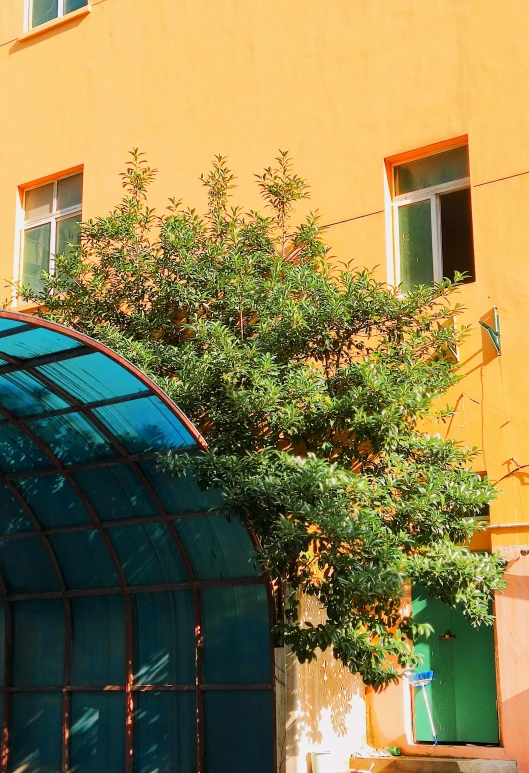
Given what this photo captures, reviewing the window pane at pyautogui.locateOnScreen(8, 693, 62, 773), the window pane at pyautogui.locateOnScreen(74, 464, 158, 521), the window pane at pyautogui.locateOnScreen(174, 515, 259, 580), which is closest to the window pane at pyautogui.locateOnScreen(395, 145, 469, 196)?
the window pane at pyautogui.locateOnScreen(174, 515, 259, 580)

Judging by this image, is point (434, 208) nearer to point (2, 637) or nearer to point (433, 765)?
point (433, 765)

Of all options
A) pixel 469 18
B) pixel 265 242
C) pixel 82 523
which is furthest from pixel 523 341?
pixel 82 523

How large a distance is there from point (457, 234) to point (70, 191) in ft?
18.4

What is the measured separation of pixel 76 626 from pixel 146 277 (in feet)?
13.2

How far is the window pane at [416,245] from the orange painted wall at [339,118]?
0.33m

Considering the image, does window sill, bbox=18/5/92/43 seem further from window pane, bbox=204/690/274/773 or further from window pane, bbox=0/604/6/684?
window pane, bbox=204/690/274/773

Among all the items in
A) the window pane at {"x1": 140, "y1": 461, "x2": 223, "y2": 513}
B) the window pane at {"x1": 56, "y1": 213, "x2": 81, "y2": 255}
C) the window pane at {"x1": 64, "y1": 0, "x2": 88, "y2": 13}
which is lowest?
the window pane at {"x1": 140, "y1": 461, "x2": 223, "y2": 513}

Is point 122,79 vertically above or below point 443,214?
above

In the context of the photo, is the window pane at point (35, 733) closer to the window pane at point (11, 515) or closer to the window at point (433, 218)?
the window pane at point (11, 515)

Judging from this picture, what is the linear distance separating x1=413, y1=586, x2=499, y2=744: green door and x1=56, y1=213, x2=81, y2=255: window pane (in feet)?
21.3

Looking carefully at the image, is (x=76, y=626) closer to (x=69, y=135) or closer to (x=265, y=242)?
(x=265, y=242)

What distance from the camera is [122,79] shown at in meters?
13.8

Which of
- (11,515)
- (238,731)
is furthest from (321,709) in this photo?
(11,515)

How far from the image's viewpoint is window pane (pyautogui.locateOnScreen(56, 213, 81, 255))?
1401 centimetres
